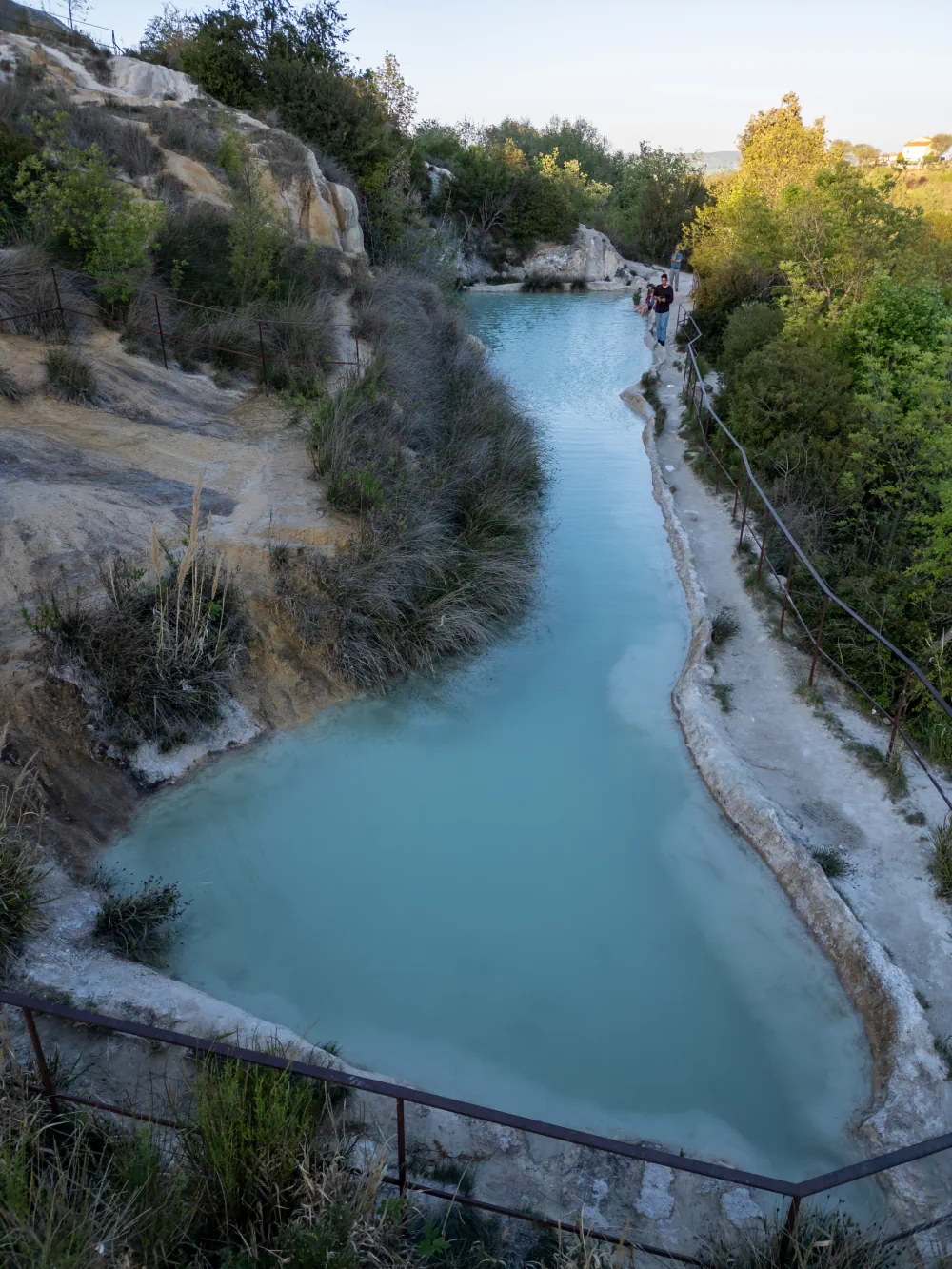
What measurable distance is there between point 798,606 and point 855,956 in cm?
482

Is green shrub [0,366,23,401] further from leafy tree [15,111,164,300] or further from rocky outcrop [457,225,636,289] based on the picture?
rocky outcrop [457,225,636,289]

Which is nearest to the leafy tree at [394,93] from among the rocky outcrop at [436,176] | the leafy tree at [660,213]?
the rocky outcrop at [436,176]


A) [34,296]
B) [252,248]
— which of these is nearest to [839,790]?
[34,296]

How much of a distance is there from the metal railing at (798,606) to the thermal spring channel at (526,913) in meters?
1.46

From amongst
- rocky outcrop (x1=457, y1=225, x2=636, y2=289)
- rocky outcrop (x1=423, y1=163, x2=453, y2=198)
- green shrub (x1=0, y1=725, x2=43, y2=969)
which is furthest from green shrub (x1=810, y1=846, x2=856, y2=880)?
rocky outcrop (x1=457, y1=225, x2=636, y2=289)

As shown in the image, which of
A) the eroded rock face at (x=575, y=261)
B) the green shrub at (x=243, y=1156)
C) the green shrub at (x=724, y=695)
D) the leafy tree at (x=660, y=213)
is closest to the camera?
the green shrub at (x=243, y=1156)

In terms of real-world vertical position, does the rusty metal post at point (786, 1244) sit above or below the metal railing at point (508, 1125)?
below

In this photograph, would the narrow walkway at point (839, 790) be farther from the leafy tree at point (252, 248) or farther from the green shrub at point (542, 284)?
the green shrub at point (542, 284)

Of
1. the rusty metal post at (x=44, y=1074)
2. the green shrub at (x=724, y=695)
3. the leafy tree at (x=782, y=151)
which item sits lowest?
the rusty metal post at (x=44, y=1074)

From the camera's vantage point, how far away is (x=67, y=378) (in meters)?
10.6

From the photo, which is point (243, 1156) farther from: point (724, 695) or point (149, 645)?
point (724, 695)

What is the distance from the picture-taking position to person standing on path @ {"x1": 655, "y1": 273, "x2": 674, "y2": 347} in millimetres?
23156

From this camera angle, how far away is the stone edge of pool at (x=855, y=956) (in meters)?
4.65

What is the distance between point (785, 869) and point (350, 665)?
4.28 meters
